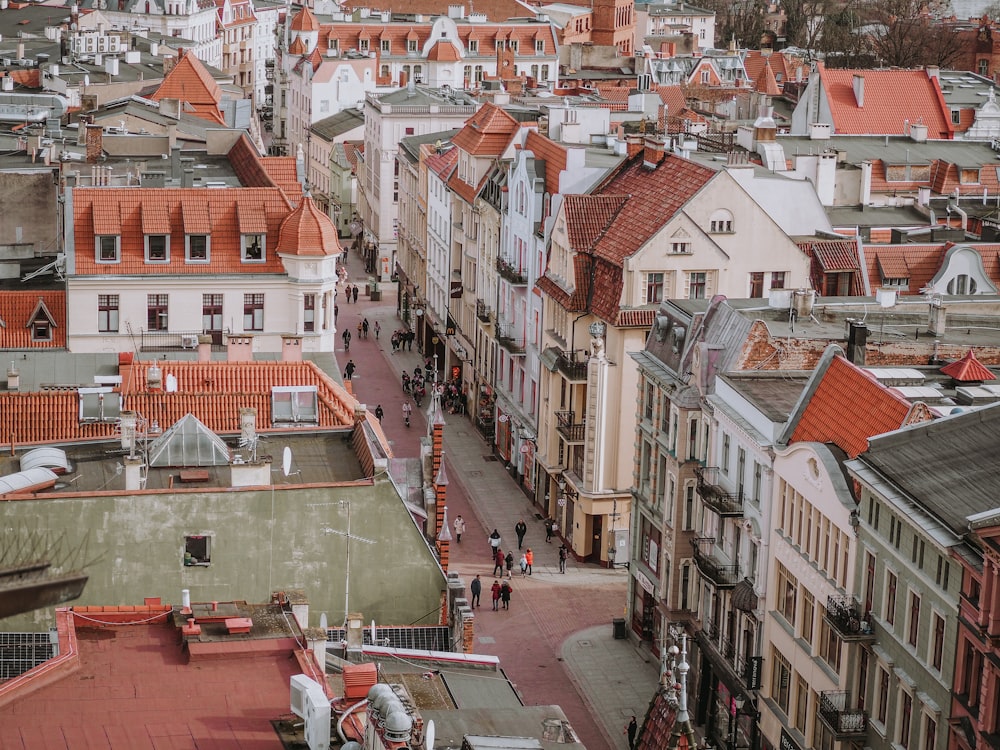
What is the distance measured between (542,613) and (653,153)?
22160mm

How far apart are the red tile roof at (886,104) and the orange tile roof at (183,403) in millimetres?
73618

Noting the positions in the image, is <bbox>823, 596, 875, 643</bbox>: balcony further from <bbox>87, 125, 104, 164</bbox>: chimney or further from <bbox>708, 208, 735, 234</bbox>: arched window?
<bbox>87, 125, 104, 164</bbox>: chimney

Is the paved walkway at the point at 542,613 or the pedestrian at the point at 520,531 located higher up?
the pedestrian at the point at 520,531

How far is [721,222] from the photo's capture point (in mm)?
80125

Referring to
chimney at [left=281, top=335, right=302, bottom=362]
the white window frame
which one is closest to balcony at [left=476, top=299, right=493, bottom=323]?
the white window frame

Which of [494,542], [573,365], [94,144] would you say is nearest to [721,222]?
[573,365]

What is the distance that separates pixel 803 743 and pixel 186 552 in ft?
61.2

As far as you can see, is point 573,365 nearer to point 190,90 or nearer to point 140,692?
point 140,692

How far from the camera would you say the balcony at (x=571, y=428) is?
3236 inches

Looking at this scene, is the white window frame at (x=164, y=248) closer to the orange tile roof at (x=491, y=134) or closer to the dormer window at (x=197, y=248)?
the dormer window at (x=197, y=248)

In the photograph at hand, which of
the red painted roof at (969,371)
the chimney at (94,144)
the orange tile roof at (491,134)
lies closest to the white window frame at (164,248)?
the chimney at (94,144)

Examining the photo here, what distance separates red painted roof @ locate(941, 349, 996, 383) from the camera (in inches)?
2283

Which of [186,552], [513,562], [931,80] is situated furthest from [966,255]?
[931,80]

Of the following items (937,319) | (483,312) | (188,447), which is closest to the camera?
(188,447)
